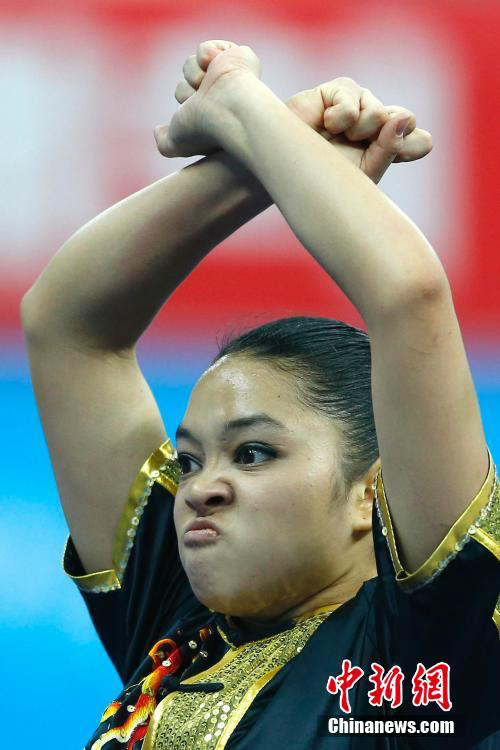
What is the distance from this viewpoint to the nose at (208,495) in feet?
3.46

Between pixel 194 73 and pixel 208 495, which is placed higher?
pixel 194 73

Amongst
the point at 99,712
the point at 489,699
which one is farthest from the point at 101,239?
the point at 99,712

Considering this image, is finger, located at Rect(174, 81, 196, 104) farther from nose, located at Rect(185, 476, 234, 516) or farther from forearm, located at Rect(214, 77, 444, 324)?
nose, located at Rect(185, 476, 234, 516)

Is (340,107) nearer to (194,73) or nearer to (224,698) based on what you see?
(194,73)

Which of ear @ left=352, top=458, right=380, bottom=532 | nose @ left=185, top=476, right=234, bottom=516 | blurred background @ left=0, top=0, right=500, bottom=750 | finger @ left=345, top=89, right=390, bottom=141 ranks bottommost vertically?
ear @ left=352, top=458, right=380, bottom=532

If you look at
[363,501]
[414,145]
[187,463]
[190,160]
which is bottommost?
[363,501]

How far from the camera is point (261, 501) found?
1039 mm

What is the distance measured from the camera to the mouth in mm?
1049

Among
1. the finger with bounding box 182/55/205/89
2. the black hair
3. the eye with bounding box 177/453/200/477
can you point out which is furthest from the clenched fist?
the eye with bounding box 177/453/200/477

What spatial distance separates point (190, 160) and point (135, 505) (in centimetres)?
152

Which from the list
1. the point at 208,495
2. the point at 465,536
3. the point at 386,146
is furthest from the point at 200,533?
the point at 386,146

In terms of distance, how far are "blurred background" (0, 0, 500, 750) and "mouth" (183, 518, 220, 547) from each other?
1509 mm

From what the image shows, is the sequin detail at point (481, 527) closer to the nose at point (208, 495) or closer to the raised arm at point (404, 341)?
the raised arm at point (404, 341)

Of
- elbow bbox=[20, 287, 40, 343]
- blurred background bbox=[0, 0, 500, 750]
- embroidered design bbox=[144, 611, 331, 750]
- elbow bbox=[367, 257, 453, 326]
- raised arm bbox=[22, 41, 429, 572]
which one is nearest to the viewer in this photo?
elbow bbox=[367, 257, 453, 326]
